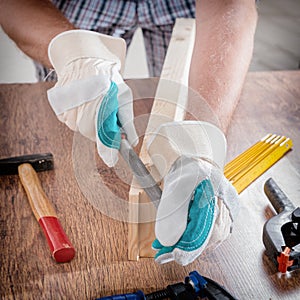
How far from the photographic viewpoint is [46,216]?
3.62ft

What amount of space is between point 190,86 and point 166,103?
0.47 feet

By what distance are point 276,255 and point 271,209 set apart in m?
0.17

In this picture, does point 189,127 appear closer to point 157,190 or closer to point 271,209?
point 157,190

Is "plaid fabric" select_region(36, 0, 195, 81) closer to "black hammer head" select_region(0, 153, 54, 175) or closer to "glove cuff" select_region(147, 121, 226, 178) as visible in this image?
"black hammer head" select_region(0, 153, 54, 175)

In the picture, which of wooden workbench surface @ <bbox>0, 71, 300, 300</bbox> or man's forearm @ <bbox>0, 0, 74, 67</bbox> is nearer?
wooden workbench surface @ <bbox>0, 71, 300, 300</bbox>

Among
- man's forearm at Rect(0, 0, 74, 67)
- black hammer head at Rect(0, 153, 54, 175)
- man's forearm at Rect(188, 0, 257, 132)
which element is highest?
man's forearm at Rect(188, 0, 257, 132)

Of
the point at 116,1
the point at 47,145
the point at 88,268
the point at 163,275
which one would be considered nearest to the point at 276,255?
the point at 163,275

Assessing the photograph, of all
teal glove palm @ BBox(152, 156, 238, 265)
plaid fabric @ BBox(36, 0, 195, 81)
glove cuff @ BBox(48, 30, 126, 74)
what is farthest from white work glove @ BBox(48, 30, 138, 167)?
plaid fabric @ BBox(36, 0, 195, 81)

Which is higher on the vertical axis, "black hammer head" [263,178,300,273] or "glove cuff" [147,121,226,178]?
"glove cuff" [147,121,226,178]

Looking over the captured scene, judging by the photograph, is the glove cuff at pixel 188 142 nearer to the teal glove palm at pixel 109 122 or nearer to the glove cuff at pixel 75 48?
the teal glove palm at pixel 109 122

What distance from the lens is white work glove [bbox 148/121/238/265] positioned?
2.85 ft

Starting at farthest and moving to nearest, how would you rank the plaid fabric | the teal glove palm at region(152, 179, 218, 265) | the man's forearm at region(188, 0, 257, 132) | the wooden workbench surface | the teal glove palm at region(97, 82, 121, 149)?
the plaid fabric < the man's forearm at region(188, 0, 257, 132) < the teal glove palm at region(97, 82, 121, 149) < the wooden workbench surface < the teal glove palm at region(152, 179, 218, 265)

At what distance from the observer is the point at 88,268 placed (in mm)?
1010

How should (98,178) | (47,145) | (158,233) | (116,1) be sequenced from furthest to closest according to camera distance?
1. (116,1)
2. (47,145)
3. (98,178)
4. (158,233)
